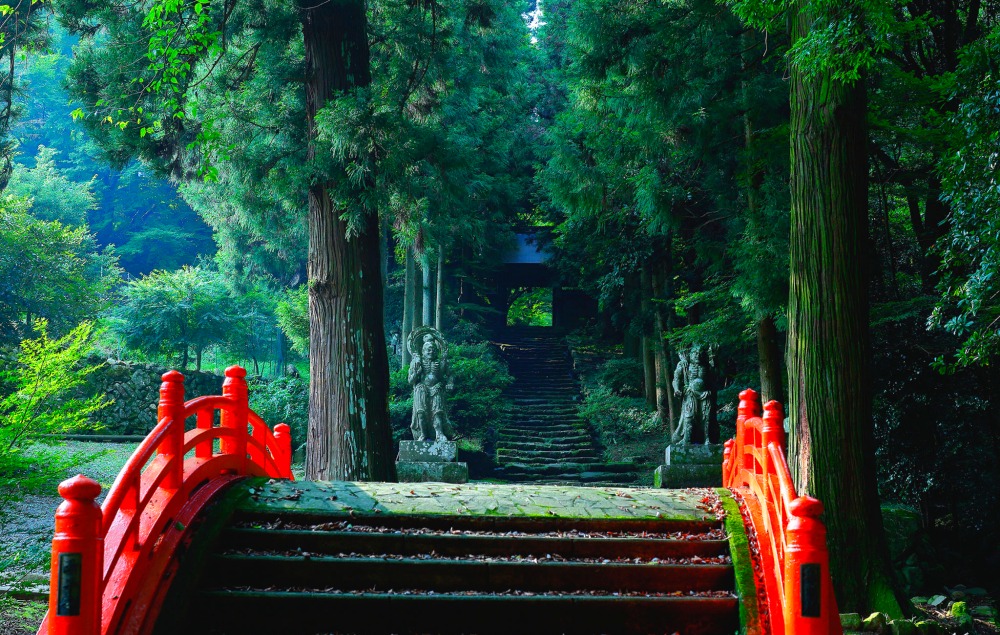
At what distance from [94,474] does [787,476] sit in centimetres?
1474

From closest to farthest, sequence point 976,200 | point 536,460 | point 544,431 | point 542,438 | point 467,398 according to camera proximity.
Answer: point 976,200 → point 536,460 → point 542,438 → point 544,431 → point 467,398

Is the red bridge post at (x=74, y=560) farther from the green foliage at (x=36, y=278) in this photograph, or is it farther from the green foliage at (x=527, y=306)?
the green foliage at (x=527, y=306)

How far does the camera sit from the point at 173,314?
1014 inches

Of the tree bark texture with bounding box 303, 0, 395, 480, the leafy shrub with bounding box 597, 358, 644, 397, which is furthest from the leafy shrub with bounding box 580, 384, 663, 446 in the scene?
the tree bark texture with bounding box 303, 0, 395, 480

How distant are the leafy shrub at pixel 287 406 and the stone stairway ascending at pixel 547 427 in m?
4.99

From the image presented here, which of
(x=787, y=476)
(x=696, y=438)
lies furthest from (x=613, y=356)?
(x=787, y=476)

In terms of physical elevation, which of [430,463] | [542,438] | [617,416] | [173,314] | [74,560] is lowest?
[430,463]

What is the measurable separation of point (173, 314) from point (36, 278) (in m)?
4.38

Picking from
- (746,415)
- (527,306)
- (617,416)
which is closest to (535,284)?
(527,306)

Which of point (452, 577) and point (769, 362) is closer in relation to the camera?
point (452, 577)

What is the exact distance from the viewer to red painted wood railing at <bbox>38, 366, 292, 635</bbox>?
3766 mm

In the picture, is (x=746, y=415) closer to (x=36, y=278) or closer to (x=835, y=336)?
(x=835, y=336)

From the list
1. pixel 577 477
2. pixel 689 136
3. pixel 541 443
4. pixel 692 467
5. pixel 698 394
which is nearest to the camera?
pixel 689 136

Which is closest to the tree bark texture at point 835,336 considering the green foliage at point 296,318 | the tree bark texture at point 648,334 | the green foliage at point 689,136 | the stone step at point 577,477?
the green foliage at point 689,136
